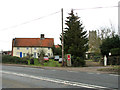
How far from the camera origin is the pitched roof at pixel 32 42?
63.9 metres

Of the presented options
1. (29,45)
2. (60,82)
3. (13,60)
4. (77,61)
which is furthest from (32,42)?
(60,82)

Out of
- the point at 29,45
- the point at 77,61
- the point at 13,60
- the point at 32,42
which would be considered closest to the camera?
the point at 77,61

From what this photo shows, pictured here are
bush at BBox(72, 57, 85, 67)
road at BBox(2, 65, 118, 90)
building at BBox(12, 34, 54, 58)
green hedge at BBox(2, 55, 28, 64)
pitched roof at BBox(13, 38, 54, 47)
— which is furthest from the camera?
pitched roof at BBox(13, 38, 54, 47)

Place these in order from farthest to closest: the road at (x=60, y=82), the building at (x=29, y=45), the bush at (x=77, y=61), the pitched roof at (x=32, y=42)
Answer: the pitched roof at (x=32, y=42)
the building at (x=29, y=45)
the bush at (x=77, y=61)
the road at (x=60, y=82)

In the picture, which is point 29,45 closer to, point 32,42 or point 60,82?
point 32,42

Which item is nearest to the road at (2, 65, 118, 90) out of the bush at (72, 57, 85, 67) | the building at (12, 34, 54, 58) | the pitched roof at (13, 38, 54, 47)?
the bush at (72, 57, 85, 67)

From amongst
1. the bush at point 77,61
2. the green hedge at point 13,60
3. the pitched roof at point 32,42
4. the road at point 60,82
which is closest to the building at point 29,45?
the pitched roof at point 32,42

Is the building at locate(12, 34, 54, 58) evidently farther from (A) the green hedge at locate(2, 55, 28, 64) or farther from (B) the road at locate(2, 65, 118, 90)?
(B) the road at locate(2, 65, 118, 90)

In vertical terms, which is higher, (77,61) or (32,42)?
(32,42)

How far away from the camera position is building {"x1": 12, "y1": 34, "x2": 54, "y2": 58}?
6325cm

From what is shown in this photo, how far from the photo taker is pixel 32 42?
65.3 m

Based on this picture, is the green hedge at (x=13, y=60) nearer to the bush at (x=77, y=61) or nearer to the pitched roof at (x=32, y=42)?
the bush at (x=77, y=61)

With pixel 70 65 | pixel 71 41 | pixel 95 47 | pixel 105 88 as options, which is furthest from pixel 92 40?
pixel 105 88

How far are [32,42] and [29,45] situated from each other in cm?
197
